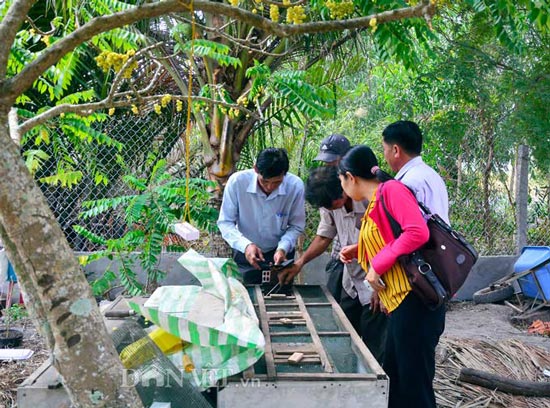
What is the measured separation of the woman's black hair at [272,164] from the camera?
4.21 metres

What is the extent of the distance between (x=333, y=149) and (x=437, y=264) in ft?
4.29

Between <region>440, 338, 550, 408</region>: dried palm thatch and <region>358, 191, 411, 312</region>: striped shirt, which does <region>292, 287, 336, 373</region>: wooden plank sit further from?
<region>440, 338, 550, 408</region>: dried palm thatch

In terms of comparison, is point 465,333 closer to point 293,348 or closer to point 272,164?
point 272,164

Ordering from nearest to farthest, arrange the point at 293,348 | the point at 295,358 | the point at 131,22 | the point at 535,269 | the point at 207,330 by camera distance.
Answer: the point at 131,22, the point at 207,330, the point at 295,358, the point at 293,348, the point at 535,269

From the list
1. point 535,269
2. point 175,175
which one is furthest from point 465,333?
point 175,175

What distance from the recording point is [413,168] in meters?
3.59

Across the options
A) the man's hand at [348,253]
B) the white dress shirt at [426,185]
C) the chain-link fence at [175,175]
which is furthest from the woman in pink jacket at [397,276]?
the chain-link fence at [175,175]

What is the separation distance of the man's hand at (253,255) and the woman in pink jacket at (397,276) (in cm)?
93

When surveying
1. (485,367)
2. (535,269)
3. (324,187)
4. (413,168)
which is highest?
(413,168)

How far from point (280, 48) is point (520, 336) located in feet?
11.4

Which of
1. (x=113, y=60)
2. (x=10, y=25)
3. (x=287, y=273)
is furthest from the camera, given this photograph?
(x=287, y=273)

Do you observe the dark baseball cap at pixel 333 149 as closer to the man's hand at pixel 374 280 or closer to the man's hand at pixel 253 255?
the man's hand at pixel 253 255

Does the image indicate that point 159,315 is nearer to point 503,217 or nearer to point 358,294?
point 358,294

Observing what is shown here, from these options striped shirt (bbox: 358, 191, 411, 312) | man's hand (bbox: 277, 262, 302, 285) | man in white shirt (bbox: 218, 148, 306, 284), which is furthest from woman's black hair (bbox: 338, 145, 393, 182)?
man in white shirt (bbox: 218, 148, 306, 284)
